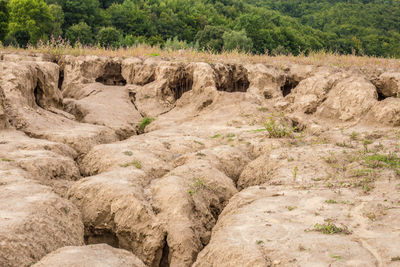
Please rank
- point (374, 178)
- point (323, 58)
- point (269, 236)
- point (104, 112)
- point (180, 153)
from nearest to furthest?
1. point (269, 236)
2. point (374, 178)
3. point (180, 153)
4. point (104, 112)
5. point (323, 58)

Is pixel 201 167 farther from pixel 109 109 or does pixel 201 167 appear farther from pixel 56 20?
pixel 56 20

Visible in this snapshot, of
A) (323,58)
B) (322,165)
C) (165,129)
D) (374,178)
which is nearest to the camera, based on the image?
(374,178)

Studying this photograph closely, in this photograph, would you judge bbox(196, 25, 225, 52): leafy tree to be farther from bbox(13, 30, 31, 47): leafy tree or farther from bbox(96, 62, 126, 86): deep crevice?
bbox(96, 62, 126, 86): deep crevice

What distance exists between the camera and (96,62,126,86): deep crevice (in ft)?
63.6

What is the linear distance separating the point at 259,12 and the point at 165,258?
81497 mm

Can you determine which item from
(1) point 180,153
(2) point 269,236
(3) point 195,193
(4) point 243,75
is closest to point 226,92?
(4) point 243,75

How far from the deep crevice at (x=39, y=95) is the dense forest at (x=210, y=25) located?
29826 mm

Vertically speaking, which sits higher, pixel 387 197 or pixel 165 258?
pixel 387 197

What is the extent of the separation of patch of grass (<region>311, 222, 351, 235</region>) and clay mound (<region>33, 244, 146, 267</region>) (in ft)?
8.81

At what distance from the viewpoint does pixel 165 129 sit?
14125 mm

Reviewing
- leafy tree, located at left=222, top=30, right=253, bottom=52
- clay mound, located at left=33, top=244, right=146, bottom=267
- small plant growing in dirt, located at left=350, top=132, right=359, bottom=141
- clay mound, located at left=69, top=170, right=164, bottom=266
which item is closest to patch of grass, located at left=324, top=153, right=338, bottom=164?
small plant growing in dirt, located at left=350, top=132, right=359, bottom=141

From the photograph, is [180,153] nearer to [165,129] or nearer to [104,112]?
[165,129]

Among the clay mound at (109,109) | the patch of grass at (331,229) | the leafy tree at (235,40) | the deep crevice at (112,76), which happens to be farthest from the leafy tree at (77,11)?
the patch of grass at (331,229)

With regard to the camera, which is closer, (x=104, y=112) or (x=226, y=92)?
(x=104, y=112)
